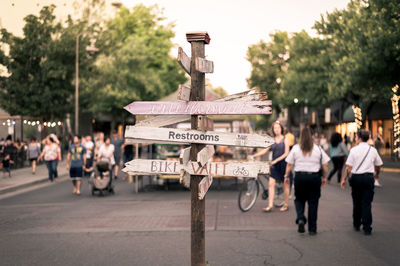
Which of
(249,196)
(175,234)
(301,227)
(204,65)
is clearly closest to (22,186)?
(249,196)

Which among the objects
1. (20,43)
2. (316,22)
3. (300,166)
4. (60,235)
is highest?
(316,22)

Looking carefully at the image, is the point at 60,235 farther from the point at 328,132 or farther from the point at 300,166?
the point at 328,132

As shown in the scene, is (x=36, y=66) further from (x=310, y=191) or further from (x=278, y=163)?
(x=310, y=191)

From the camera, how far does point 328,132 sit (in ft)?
199

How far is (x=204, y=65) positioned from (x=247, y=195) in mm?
6563

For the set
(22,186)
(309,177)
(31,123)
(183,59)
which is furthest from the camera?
(31,123)

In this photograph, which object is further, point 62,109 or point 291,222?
point 62,109

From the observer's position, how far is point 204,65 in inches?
153

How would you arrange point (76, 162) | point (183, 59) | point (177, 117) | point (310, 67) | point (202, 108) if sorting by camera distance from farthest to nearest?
1. point (310, 67)
2. point (76, 162)
3. point (177, 117)
4. point (202, 108)
5. point (183, 59)

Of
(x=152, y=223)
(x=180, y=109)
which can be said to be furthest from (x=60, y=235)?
(x=180, y=109)

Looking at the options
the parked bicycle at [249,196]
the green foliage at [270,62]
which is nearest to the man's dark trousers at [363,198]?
the parked bicycle at [249,196]

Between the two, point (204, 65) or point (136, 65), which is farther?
point (136, 65)

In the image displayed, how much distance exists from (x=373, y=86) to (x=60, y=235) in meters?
21.2

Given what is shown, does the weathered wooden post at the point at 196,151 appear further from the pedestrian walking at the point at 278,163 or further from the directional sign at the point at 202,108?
the pedestrian walking at the point at 278,163
